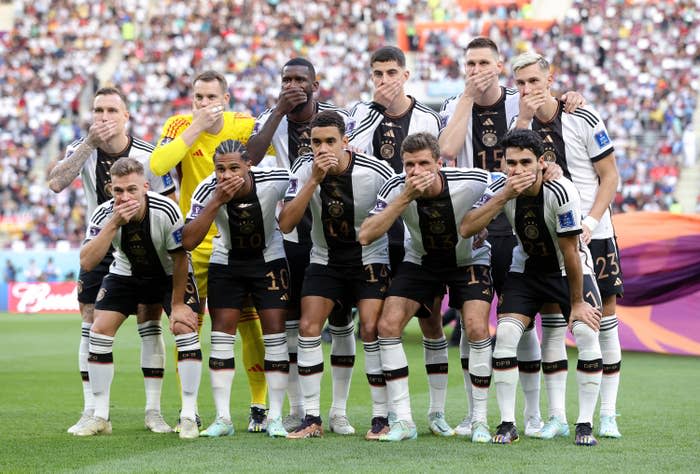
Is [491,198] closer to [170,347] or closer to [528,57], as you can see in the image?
[528,57]

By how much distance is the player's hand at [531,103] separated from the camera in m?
7.23

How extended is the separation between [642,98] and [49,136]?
56.7ft

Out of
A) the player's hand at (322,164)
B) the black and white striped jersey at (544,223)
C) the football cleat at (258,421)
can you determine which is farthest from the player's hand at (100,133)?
the black and white striped jersey at (544,223)

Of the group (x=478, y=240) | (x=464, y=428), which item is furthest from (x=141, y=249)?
(x=464, y=428)

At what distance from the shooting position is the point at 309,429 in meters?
7.24

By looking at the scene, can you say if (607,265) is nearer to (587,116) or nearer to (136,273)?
(587,116)

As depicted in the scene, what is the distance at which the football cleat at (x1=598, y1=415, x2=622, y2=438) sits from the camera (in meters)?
7.13

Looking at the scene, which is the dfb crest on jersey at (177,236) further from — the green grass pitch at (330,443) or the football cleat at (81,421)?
the football cleat at (81,421)

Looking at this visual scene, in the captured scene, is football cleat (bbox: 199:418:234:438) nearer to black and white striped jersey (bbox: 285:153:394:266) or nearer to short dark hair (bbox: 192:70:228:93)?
black and white striped jersey (bbox: 285:153:394:266)

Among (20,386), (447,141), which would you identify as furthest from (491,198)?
(20,386)

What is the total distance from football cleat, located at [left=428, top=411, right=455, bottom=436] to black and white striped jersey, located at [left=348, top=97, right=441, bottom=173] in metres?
1.75

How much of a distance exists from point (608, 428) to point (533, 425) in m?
0.49

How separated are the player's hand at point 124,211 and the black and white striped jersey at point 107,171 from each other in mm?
790

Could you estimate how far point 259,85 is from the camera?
3344 centimetres
